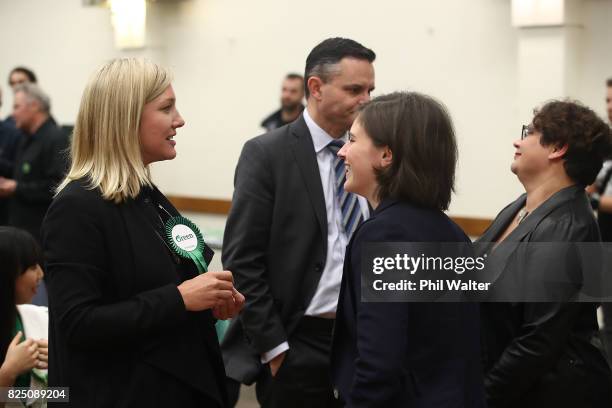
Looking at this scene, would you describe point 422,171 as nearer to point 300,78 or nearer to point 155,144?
point 155,144

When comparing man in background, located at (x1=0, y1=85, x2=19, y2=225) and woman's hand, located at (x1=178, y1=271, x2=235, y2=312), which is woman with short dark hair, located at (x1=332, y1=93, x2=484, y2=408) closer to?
woman's hand, located at (x1=178, y1=271, x2=235, y2=312)

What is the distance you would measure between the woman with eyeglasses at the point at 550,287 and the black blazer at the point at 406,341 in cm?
52

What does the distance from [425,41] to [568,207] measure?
4452 millimetres

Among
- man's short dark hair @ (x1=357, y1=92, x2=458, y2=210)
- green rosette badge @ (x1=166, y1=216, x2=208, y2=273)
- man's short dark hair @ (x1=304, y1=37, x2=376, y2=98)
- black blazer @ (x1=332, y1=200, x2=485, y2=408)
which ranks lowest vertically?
black blazer @ (x1=332, y1=200, x2=485, y2=408)

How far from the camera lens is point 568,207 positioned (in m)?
2.87

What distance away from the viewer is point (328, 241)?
3.18m

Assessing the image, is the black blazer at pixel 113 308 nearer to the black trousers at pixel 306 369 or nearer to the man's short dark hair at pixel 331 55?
the black trousers at pixel 306 369

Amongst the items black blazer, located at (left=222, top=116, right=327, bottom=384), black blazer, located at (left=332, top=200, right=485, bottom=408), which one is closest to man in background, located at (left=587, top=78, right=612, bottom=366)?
black blazer, located at (left=222, top=116, right=327, bottom=384)

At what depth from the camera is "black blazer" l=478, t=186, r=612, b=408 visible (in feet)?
9.14

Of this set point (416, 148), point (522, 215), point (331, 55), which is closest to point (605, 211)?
point (522, 215)

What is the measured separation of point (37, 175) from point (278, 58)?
2.59 meters

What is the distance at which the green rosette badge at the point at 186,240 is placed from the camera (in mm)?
2416

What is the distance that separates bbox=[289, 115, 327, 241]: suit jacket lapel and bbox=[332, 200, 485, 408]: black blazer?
33.5 inches

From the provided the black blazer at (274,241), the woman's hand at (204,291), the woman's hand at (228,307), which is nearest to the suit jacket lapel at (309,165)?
the black blazer at (274,241)
